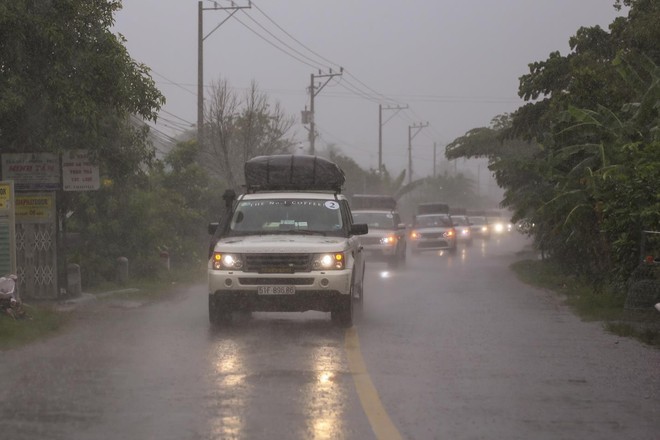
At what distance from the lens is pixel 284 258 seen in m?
13.0

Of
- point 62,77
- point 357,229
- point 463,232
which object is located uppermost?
point 62,77

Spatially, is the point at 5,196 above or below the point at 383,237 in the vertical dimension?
above

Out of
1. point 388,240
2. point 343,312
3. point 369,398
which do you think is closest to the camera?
point 369,398

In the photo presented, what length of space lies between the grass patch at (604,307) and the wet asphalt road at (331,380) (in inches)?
14.7

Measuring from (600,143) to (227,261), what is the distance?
7.81m

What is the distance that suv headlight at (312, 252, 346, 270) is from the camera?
42.7 feet

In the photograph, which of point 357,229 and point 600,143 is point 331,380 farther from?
point 600,143

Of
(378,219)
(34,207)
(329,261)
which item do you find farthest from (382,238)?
(329,261)

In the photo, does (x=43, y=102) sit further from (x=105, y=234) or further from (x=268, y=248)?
(x=105, y=234)

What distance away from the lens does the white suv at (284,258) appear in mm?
12914

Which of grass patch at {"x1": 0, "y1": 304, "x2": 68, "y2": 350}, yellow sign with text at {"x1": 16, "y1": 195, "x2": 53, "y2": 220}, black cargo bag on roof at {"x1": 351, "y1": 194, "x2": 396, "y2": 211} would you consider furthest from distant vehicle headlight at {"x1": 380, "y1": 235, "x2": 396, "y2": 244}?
grass patch at {"x1": 0, "y1": 304, "x2": 68, "y2": 350}

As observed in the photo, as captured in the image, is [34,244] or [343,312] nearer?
[343,312]

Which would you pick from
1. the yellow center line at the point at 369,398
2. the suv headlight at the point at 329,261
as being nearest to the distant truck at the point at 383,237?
the suv headlight at the point at 329,261

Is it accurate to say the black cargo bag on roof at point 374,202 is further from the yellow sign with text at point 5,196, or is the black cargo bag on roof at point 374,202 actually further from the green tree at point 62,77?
the yellow sign with text at point 5,196
